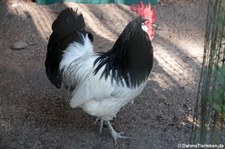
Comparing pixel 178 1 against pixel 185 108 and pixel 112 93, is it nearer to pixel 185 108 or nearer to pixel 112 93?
pixel 185 108

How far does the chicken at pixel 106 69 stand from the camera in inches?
135

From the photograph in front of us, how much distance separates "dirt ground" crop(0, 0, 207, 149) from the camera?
153 inches

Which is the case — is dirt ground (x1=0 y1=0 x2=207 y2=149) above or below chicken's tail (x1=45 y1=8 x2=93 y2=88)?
below

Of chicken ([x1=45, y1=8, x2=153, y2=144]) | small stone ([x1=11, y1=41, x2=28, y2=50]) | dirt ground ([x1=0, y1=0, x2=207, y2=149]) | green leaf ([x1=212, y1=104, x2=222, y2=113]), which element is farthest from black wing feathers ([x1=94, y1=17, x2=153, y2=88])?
small stone ([x1=11, y1=41, x2=28, y2=50])

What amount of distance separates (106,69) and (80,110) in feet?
3.12

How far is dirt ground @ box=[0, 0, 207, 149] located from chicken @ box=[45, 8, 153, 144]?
323 millimetres

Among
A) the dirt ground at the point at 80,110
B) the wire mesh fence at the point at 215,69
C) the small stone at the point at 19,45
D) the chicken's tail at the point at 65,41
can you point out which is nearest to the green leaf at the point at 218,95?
the wire mesh fence at the point at 215,69

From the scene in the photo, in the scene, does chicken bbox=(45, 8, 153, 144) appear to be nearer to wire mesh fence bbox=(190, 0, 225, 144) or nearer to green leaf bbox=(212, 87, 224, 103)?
wire mesh fence bbox=(190, 0, 225, 144)

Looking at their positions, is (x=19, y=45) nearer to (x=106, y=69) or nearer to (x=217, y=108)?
(x=106, y=69)

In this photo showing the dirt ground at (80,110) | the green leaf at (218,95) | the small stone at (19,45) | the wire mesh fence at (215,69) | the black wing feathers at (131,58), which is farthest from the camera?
the small stone at (19,45)

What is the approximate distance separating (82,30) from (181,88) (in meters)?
1.41

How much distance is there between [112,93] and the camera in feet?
11.4

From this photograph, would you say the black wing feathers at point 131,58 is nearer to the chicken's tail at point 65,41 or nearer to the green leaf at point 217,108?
the chicken's tail at point 65,41

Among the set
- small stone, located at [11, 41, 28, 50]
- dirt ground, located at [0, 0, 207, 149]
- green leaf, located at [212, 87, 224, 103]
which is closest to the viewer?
green leaf, located at [212, 87, 224, 103]
